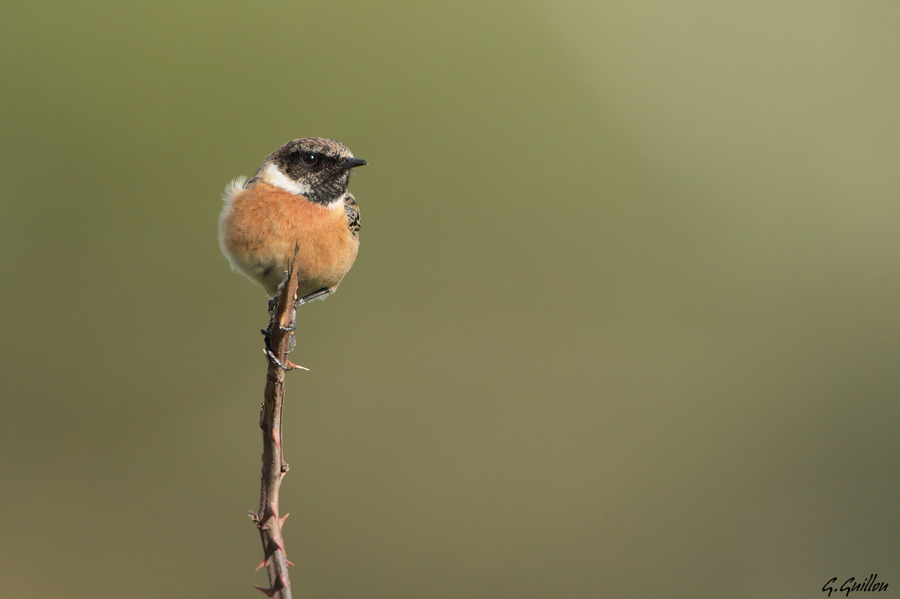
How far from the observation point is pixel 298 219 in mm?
4098

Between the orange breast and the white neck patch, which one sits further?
the white neck patch

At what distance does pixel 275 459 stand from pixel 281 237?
2.07m

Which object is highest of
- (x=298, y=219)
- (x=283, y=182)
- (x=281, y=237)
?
(x=283, y=182)

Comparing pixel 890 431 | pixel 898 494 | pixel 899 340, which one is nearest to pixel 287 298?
pixel 898 494

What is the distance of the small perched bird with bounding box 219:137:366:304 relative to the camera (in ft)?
13.1

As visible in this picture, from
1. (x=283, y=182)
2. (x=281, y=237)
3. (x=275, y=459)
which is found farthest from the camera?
(x=283, y=182)

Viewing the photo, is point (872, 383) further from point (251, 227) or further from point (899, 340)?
point (251, 227)

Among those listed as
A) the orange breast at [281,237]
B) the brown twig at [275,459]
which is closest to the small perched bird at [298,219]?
the orange breast at [281,237]

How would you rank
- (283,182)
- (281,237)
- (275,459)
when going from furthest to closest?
(283,182)
(281,237)
(275,459)
